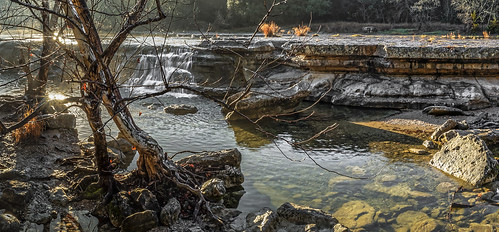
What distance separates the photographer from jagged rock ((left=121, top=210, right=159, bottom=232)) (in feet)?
13.8

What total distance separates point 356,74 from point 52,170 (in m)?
7.87

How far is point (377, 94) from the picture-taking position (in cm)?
1038

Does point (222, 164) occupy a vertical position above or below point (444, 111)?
below

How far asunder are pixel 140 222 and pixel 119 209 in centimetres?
33

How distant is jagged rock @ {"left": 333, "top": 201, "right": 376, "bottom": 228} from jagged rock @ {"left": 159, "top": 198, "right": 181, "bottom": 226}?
1.81 meters

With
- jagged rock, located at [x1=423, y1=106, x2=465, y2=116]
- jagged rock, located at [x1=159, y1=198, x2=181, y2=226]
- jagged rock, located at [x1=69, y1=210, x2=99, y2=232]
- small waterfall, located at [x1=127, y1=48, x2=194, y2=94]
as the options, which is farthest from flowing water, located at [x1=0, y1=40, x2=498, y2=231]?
small waterfall, located at [x1=127, y1=48, x2=194, y2=94]

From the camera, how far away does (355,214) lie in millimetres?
4859

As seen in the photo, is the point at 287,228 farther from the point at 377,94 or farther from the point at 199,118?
the point at 377,94

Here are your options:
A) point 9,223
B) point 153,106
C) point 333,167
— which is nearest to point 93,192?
point 9,223

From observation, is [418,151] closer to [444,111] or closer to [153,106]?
[444,111]

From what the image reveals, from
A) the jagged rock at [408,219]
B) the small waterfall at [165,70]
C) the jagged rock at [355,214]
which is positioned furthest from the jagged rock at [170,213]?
the small waterfall at [165,70]

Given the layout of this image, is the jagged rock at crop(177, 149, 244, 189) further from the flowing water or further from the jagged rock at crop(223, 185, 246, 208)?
the flowing water

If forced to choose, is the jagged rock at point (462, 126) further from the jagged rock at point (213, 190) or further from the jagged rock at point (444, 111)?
the jagged rock at point (213, 190)

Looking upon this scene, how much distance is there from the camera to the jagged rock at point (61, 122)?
6.97 metres
